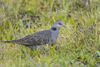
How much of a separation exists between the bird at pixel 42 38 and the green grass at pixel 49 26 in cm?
10

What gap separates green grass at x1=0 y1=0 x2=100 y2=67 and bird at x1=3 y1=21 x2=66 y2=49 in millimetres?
101

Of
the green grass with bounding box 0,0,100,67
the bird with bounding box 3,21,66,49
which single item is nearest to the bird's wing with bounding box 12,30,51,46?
the bird with bounding box 3,21,66,49

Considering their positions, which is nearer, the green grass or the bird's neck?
the green grass

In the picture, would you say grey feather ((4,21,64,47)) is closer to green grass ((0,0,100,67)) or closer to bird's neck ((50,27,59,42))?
bird's neck ((50,27,59,42))

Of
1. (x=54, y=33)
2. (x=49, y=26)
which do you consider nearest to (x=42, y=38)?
(x=54, y=33)

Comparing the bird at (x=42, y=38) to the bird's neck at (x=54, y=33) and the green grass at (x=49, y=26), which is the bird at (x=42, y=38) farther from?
the green grass at (x=49, y=26)

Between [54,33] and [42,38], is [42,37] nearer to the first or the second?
[42,38]

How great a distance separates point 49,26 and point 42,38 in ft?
2.41

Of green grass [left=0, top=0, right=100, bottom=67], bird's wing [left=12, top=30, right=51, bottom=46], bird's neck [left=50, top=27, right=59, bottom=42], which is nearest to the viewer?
green grass [left=0, top=0, right=100, bottom=67]

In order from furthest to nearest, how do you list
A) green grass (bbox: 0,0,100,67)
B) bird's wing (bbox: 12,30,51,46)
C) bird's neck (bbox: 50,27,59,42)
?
1. bird's neck (bbox: 50,27,59,42)
2. bird's wing (bbox: 12,30,51,46)
3. green grass (bbox: 0,0,100,67)

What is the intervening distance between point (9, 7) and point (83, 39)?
6.12 feet

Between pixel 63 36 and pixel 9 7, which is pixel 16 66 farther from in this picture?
pixel 9 7

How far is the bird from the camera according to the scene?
29.2 feet

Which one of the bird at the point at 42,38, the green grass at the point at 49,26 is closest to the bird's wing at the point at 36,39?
the bird at the point at 42,38
